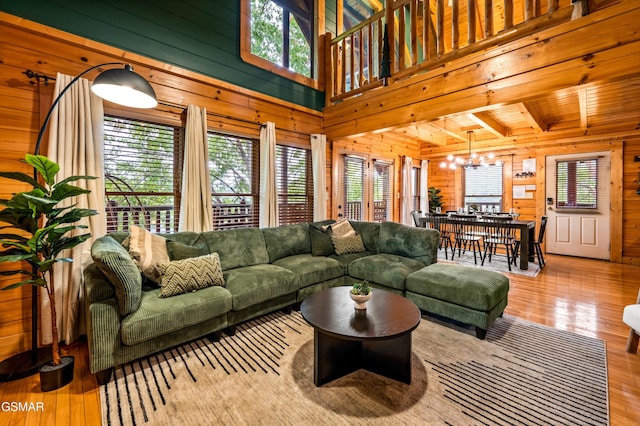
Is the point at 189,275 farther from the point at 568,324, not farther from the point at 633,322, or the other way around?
the point at 568,324

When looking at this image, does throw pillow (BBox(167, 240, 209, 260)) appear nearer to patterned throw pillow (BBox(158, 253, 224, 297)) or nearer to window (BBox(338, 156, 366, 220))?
patterned throw pillow (BBox(158, 253, 224, 297))

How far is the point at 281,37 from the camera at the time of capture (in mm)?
4281

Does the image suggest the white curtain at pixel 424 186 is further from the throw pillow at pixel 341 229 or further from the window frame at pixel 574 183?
the throw pillow at pixel 341 229

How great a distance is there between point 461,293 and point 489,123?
13.1 ft

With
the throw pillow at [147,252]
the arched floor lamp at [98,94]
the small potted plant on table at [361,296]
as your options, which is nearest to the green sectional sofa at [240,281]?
the throw pillow at [147,252]

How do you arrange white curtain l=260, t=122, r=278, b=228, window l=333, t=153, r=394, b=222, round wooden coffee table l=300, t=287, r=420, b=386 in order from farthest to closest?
1. window l=333, t=153, r=394, b=222
2. white curtain l=260, t=122, r=278, b=228
3. round wooden coffee table l=300, t=287, r=420, b=386

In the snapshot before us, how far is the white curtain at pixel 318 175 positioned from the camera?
4551 mm

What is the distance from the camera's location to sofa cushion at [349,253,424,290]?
2.94 metres

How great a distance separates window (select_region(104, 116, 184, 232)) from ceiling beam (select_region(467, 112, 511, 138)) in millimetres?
4249

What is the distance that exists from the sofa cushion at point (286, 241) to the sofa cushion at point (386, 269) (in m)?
0.76

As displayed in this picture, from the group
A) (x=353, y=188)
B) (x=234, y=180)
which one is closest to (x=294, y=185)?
(x=234, y=180)

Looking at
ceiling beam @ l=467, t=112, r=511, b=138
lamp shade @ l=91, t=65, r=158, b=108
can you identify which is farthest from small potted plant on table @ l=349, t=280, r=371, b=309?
ceiling beam @ l=467, t=112, r=511, b=138

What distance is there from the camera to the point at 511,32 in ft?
9.06

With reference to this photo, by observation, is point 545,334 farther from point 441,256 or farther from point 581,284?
point 441,256
